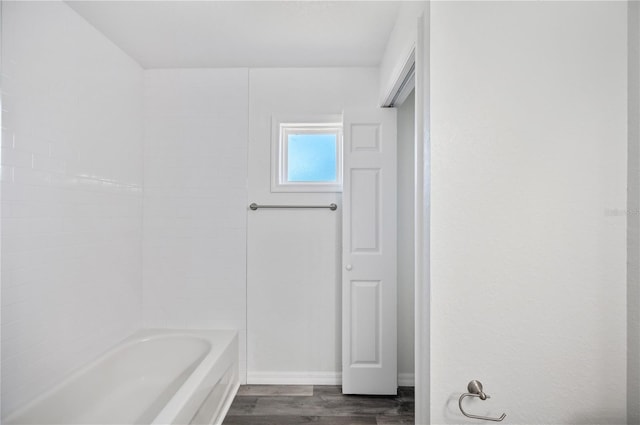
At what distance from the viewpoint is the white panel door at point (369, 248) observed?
7.64 ft

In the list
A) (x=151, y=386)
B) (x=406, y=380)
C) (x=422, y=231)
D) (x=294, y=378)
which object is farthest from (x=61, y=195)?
(x=406, y=380)

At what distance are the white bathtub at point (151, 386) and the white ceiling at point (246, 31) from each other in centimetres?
197

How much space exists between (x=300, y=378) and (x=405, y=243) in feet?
4.25

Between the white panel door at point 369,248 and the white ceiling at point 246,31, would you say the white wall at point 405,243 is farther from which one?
the white ceiling at point 246,31

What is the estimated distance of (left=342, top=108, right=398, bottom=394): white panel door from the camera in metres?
2.33

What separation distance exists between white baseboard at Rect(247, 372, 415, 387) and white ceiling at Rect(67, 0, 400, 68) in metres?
2.33

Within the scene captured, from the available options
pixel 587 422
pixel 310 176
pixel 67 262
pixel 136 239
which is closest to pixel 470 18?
pixel 587 422

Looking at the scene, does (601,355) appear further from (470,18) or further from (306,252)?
(306,252)

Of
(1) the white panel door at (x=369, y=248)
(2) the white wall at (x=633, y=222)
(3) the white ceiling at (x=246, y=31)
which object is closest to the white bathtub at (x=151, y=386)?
(1) the white panel door at (x=369, y=248)

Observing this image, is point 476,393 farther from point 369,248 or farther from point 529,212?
point 369,248

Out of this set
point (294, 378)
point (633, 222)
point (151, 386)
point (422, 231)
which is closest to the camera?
point (633, 222)

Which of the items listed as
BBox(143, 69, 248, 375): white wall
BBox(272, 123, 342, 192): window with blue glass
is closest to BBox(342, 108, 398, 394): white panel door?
BBox(272, 123, 342, 192): window with blue glass

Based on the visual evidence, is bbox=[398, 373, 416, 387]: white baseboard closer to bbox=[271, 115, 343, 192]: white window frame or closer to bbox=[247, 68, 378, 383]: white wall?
bbox=[247, 68, 378, 383]: white wall

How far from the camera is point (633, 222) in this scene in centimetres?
97
